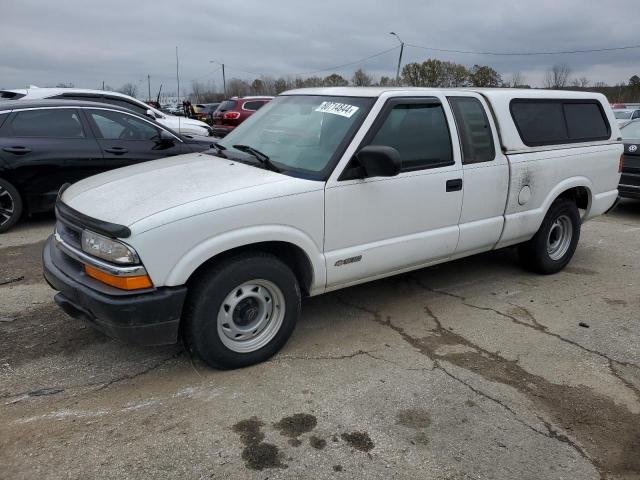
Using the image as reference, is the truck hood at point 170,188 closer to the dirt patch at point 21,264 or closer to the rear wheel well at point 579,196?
the dirt patch at point 21,264

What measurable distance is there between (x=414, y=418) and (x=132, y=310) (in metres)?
1.70

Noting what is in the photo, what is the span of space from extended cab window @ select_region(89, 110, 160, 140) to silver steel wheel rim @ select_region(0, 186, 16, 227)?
1381 mm

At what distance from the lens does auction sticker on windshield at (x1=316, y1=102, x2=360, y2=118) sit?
3.90m

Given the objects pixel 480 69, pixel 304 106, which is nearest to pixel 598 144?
pixel 304 106

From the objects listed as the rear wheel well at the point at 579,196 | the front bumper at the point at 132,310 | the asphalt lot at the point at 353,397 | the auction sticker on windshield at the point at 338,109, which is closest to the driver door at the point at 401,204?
the auction sticker on windshield at the point at 338,109

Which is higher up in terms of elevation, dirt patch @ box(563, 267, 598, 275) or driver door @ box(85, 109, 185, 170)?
driver door @ box(85, 109, 185, 170)

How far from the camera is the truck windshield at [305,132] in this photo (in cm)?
368

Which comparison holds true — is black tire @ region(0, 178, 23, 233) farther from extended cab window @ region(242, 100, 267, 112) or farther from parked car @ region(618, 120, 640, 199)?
extended cab window @ region(242, 100, 267, 112)

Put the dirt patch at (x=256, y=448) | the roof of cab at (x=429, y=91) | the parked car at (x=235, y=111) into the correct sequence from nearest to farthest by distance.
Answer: the dirt patch at (x=256, y=448) < the roof of cab at (x=429, y=91) < the parked car at (x=235, y=111)

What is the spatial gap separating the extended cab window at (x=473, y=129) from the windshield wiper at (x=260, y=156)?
1.61 metres

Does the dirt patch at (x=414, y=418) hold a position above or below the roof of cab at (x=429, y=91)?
below

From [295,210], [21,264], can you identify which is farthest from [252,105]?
[295,210]

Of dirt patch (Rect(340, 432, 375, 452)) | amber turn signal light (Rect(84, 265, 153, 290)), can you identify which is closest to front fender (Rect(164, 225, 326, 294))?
amber turn signal light (Rect(84, 265, 153, 290))

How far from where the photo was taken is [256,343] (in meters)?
3.55
